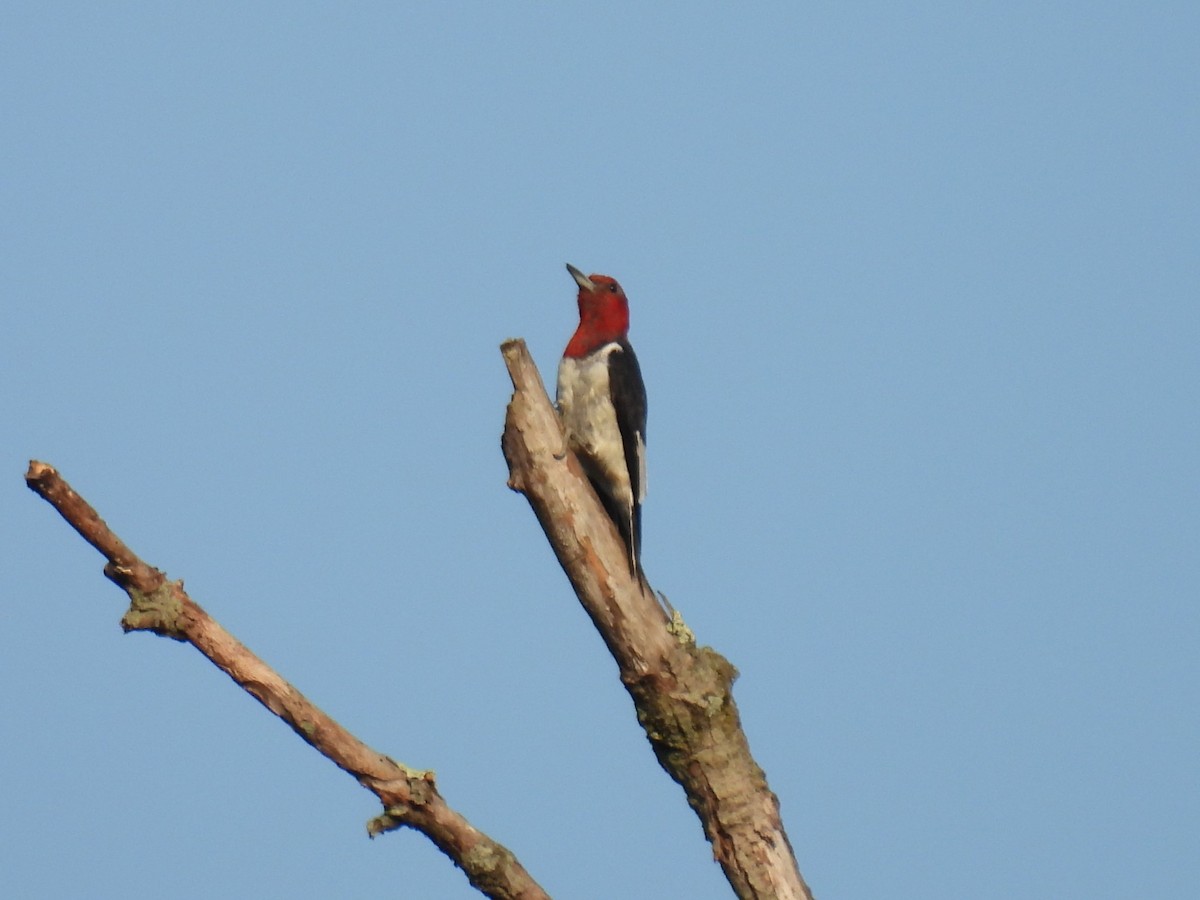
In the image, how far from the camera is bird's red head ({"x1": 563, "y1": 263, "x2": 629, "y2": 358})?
9180 millimetres

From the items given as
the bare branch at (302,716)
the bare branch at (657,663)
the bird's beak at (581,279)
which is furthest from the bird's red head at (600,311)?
→ the bare branch at (302,716)

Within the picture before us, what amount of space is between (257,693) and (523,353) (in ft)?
6.99

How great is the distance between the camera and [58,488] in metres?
6.24

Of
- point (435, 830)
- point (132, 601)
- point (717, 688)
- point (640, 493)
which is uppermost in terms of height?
point (640, 493)

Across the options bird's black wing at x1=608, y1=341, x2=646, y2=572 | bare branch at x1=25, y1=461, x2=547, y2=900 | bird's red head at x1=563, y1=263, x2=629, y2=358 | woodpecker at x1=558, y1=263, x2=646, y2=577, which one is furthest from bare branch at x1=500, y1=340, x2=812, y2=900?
bird's red head at x1=563, y1=263, x2=629, y2=358

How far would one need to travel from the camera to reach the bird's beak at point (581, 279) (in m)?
9.50

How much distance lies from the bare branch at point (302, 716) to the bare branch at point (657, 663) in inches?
42.9

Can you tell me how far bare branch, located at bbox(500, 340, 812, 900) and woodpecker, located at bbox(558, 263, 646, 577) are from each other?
0.43m

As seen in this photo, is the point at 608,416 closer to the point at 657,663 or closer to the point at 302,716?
the point at 657,663

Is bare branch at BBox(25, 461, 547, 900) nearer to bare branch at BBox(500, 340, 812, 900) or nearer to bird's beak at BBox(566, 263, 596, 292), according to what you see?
bare branch at BBox(500, 340, 812, 900)

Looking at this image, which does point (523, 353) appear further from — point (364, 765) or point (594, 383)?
point (364, 765)

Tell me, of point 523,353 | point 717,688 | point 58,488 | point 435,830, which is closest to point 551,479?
point 523,353

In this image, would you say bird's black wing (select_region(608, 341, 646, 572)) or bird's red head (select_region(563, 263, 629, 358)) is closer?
bird's black wing (select_region(608, 341, 646, 572))

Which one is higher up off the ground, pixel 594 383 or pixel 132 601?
pixel 594 383
